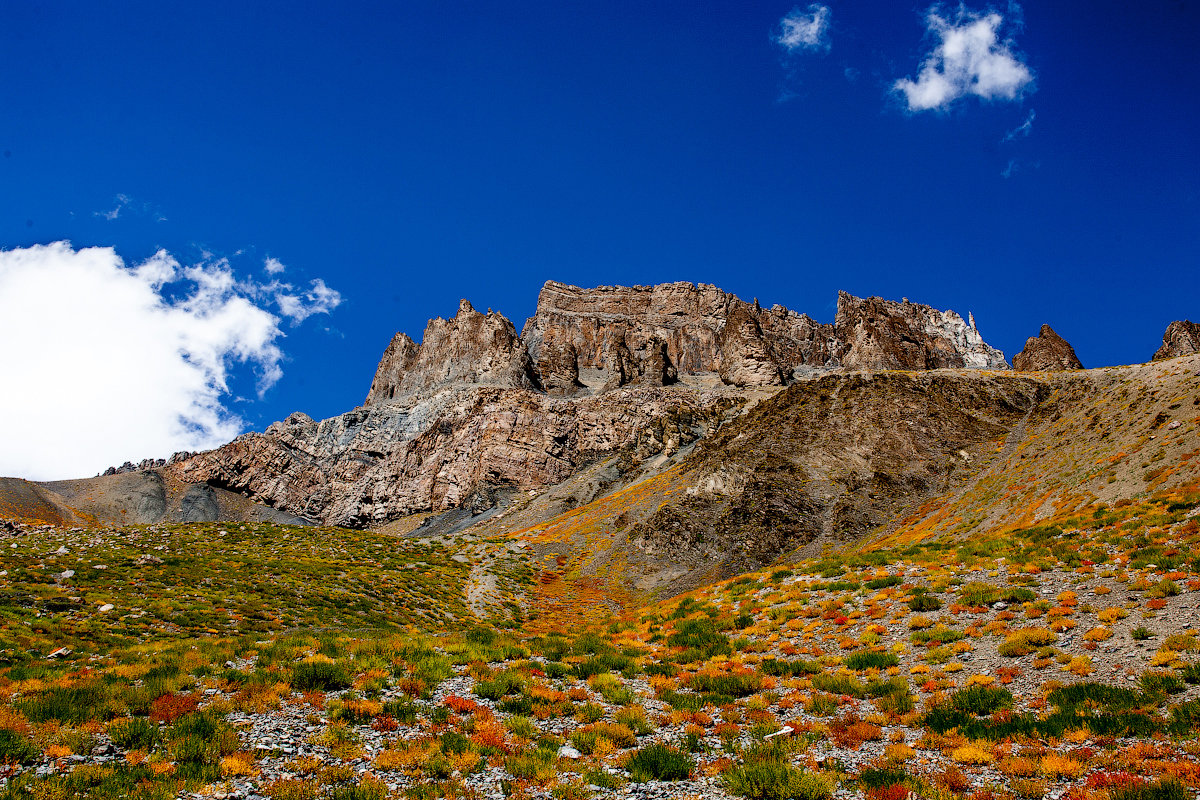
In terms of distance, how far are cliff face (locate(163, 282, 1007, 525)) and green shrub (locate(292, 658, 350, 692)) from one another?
90229 millimetres

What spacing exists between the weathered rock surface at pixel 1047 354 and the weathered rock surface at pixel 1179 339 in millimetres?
15624

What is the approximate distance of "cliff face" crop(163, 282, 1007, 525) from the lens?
422 feet

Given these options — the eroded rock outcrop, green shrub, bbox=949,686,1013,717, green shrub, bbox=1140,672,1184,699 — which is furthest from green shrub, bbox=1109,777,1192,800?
the eroded rock outcrop

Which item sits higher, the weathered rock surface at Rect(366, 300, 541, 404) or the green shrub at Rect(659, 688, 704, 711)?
the weathered rock surface at Rect(366, 300, 541, 404)

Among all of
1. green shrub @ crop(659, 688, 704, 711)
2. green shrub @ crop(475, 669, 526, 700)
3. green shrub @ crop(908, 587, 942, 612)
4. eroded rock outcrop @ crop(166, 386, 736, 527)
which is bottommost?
green shrub @ crop(659, 688, 704, 711)

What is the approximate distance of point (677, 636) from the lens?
2117 cm

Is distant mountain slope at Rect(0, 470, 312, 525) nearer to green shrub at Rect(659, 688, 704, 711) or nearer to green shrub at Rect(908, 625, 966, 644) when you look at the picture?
green shrub at Rect(659, 688, 704, 711)

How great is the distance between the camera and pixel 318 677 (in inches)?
568

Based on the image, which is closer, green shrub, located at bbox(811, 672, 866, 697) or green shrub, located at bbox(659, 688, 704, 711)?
green shrub, located at bbox(659, 688, 704, 711)

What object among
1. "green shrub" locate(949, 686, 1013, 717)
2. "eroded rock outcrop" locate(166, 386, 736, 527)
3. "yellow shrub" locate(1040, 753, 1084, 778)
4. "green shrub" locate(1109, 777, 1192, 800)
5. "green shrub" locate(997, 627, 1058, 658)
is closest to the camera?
"green shrub" locate(1109, 777, 1192, 800)

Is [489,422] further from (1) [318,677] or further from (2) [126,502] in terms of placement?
(1) [318,677]

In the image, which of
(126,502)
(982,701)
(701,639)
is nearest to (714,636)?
(701,639)

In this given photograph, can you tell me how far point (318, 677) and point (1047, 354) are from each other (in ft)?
590

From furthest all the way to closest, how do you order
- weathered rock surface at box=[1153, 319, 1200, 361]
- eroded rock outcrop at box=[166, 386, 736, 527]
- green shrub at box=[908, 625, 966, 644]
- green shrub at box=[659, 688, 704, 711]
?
weathered rock surface at box=[1153, 319, 1200, 361]
eroded rock outcrop at box=[166, 386, 736, 527]
green shrub at box=[908, 625, 966, 644]
green shrub at box=[659, 688, 704, 711]
